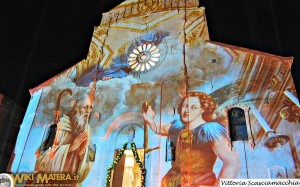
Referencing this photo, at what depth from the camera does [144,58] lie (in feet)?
52.3

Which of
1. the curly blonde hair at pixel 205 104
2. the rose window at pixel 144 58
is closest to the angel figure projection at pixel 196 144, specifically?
the curly blonde hair at pixel 205 104

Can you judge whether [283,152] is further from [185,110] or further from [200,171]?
[185,110]

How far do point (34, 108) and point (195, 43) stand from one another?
964 cm

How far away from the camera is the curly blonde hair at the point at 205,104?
12914mm

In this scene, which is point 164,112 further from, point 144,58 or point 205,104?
point 144,58

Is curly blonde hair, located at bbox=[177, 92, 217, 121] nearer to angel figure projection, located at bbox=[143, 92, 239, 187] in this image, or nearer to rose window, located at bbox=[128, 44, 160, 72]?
angel figure projection, located at bbox=[143, 92, 239, 187]

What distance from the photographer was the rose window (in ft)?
51.0

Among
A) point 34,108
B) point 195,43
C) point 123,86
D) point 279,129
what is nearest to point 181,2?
point 195,43

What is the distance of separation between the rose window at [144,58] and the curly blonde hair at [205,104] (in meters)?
2.96

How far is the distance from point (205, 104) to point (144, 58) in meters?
4.58

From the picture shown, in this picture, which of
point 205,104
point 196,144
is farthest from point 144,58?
point 196,144

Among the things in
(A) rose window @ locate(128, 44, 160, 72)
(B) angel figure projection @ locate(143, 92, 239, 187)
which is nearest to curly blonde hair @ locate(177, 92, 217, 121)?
(B) angel figure projection @ locate(143, 92, 239, 187)

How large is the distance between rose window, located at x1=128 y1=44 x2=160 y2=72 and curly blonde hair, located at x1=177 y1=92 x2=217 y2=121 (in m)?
2.96

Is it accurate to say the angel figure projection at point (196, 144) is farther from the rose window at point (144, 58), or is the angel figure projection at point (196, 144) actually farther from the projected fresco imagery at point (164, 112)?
the rose window at point (144, 58)
